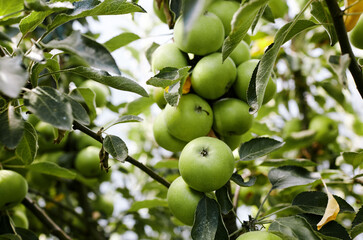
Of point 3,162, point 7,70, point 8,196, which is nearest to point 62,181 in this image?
point 3,162

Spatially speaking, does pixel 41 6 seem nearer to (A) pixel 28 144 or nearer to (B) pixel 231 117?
(A) pixel 28 144

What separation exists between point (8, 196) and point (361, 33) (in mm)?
1314

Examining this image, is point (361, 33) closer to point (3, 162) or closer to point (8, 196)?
point (8, 196)

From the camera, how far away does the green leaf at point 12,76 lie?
681 millimetres

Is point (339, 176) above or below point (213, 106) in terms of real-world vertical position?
below

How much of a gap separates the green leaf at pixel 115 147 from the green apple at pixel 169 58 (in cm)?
30

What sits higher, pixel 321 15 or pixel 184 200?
pixel 321 15

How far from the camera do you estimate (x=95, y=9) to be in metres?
0.96

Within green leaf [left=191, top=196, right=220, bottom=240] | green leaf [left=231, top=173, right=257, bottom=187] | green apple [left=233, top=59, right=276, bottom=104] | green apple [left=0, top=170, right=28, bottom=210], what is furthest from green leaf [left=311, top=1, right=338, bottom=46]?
green apple [left=0, top=170, right=28, bottom=210]

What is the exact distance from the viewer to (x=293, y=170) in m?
1.28

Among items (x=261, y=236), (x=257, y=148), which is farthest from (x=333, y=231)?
(x=257, y=148)

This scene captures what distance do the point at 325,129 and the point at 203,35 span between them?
135 cm

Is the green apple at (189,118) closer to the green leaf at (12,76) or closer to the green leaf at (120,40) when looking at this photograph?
the green leaf at (120,40)

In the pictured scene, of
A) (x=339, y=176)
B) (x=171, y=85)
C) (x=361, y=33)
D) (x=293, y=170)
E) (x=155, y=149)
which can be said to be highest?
(x=361, y=33)
